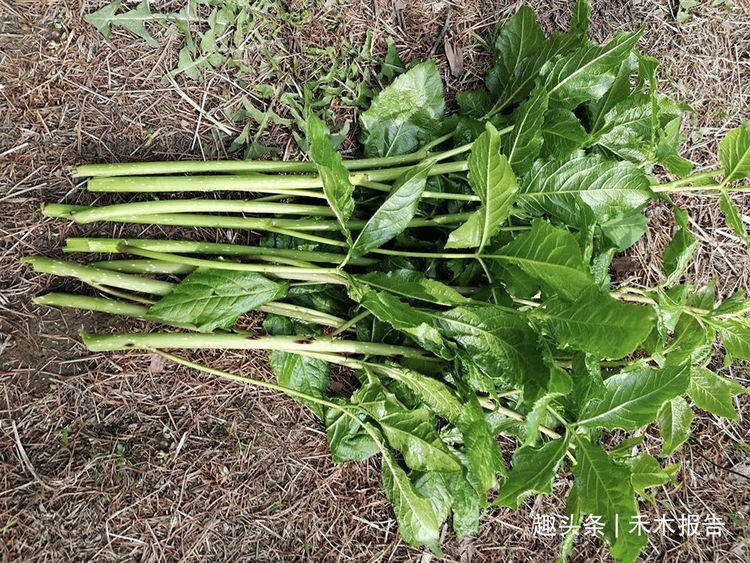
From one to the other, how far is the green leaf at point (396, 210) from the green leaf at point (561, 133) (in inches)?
11.5

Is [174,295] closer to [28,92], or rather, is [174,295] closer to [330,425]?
[330,425]

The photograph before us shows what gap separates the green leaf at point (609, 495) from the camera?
117cm

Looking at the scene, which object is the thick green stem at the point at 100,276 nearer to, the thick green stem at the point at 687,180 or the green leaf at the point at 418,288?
the green leaf at the point at 418,288

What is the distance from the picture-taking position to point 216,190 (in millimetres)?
1424

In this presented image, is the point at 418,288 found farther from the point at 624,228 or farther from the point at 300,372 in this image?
the point at 624,228

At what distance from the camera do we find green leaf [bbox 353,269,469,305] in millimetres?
1212

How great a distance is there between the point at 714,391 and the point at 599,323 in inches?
23.7

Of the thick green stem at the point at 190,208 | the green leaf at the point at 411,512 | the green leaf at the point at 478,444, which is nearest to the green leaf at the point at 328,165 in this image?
the thick green stem at the point at 190,208

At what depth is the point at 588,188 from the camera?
124 centimetres

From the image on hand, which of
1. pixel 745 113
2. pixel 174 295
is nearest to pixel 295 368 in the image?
pixel 174 295

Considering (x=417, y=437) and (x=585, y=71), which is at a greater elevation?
(x=585, y=71)

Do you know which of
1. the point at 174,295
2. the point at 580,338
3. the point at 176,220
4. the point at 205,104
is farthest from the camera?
the point at 205,104

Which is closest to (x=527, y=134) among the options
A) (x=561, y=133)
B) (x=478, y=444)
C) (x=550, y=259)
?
(x=561, y=133)

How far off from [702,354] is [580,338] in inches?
21.3
